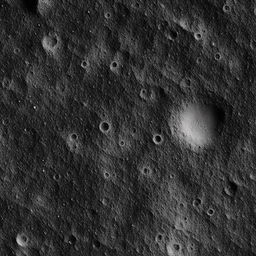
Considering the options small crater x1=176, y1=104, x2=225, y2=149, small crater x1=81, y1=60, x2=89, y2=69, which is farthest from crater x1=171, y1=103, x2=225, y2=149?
small crater x1=81, y1=60, x2=89, y2=69

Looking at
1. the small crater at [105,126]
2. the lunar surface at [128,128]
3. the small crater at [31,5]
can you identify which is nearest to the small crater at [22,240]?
the lunar surface at [128,128]

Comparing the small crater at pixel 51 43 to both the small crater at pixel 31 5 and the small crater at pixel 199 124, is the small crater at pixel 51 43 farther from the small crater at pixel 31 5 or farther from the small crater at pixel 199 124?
the small crater at pixel 199 124

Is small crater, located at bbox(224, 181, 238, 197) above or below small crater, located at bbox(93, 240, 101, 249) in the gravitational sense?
below

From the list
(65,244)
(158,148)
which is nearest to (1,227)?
(65,244)

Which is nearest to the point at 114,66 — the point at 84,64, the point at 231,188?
the point at 84,64

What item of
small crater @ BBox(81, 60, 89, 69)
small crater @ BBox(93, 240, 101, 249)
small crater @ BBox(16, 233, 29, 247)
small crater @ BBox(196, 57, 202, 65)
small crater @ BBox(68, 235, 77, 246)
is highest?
small crater @ BBox(81, 60, 89, 69)

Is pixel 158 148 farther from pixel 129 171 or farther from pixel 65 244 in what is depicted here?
pixel 65 244

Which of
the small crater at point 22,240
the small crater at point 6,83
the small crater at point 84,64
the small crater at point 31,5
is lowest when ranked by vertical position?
the small crater at point 22,240

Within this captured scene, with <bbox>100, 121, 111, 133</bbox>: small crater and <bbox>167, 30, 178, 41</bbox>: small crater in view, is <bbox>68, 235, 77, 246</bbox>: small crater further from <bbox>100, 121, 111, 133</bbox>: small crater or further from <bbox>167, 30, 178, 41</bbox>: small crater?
<bbox>167, 30, 178, 41</bbox>: small crater
